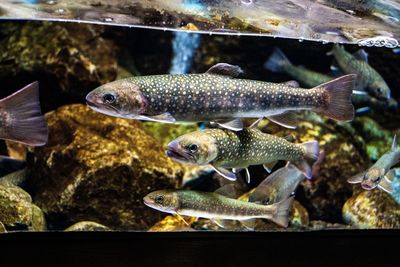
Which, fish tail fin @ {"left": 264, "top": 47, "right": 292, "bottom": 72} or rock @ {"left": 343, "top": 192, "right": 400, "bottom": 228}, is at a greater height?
fish tail fin @ {"left": 264, "top": 47, "right": 292, "bottom": 72}

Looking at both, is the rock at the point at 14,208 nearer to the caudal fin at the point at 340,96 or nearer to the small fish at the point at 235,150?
the small fish at the point at 235,150

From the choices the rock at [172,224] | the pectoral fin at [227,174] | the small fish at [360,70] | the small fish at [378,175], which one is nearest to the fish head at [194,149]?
the pectoral fin at [227,174]

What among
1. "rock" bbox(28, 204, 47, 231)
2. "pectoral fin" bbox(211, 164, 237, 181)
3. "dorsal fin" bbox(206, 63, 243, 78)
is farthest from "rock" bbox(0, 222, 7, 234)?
"dorsal fin" bbox(206, 63, 243, 78)

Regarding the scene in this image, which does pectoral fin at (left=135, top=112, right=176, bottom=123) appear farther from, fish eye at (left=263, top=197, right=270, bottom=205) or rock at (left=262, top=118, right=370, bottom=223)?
rock at (left=262, top=118, right=370, bottom=223)

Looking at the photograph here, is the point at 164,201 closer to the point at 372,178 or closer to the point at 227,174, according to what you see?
the point at 227,174

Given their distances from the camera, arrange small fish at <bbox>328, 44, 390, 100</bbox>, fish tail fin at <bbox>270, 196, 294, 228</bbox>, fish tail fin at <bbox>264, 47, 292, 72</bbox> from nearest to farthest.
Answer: fish tail fin at <bbox>270, 196, 294, 228</bbox>
fish tail fin at <bbox>264, 47, 292, 72</bbox>
small fish at <bbox>328, 44, 390, 100</bbox>

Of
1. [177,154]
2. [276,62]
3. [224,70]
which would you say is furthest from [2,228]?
[276,62]

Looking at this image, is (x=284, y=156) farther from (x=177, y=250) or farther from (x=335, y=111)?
(x=177, y=250)
